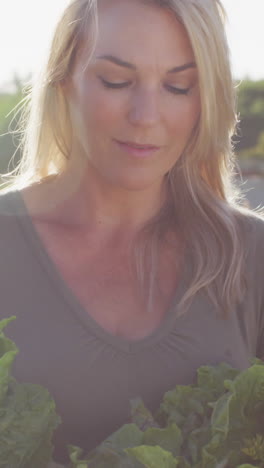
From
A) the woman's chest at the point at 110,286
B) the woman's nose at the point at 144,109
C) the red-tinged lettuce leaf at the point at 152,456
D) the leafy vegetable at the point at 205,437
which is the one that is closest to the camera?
the red-tinged lettuce leaf at the point at 152,456

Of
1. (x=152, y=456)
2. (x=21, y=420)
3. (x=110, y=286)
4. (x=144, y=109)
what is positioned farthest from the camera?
(x=110, y=286)

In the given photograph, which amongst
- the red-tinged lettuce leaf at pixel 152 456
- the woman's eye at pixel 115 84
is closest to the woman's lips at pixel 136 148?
the woman's eye at pixel 115 84

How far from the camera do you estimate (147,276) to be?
8.16ft

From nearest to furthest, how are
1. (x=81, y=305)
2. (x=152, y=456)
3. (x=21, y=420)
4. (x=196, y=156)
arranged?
1. (x=152, y=456)
2. (x=21, y=420)
3. (x=81, y=305)
4. (x=196, y=156)

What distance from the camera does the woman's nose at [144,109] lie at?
7.20 ft

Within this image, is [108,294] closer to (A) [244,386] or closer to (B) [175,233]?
(B) [175,233]

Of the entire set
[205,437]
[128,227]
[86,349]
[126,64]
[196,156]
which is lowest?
[205,437]

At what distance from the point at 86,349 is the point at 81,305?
14 centimetres

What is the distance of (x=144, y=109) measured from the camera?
2193 mm

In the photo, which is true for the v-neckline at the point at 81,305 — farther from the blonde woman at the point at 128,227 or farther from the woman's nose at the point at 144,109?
the woman's nose at the point at 144,109

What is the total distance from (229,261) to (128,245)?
0.33 m

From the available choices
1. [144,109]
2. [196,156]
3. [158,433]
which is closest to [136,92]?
[144,109]

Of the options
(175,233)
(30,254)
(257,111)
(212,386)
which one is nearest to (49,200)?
(30,254)

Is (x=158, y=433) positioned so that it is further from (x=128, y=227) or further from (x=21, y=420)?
(x=128, y=227)
